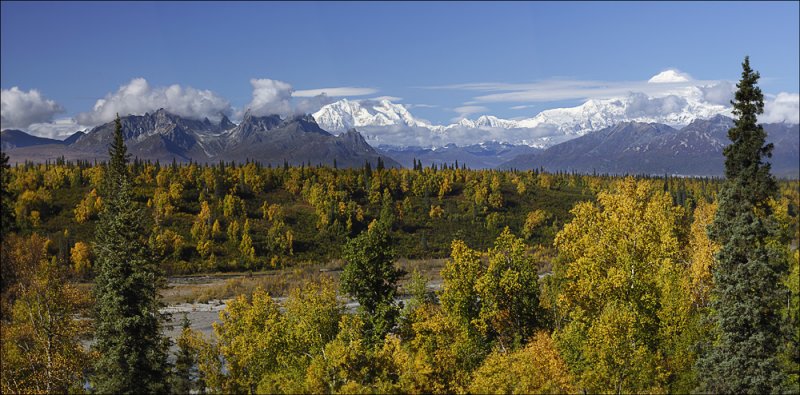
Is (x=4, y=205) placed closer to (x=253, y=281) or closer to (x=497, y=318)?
(x=497, y=318)

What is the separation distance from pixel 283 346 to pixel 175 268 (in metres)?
114

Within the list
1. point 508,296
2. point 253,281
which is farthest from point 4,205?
point 253,281

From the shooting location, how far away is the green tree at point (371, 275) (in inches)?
1730

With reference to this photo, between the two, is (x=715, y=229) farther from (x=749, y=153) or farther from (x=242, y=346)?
(x=242, y=346)

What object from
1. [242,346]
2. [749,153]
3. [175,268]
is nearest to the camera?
[749,153]

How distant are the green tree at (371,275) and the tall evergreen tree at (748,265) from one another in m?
20.2

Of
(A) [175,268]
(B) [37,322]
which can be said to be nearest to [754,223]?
(B) [37,322]

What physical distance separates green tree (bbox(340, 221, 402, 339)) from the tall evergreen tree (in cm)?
2015

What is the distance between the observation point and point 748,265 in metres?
33.4

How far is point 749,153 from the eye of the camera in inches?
1342

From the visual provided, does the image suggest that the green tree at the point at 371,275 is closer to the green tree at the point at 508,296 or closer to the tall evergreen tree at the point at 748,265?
the green tree at the point at 508,296

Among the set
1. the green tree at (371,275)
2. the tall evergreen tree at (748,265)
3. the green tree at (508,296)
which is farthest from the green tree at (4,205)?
the tall evergreen tree at (748,265)

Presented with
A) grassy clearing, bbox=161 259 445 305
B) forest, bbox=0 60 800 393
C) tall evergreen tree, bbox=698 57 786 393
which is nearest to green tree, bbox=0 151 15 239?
forest, bbox=0 60 800 393

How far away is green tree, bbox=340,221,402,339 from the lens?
4394 cm
